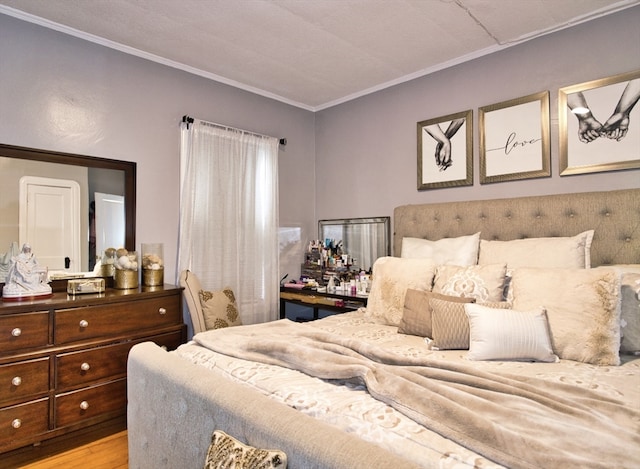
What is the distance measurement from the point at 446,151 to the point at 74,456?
10.3 feet

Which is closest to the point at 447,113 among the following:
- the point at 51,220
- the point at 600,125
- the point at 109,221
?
the point at 600,125

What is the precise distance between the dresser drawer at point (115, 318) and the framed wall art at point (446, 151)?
2133 millimetres

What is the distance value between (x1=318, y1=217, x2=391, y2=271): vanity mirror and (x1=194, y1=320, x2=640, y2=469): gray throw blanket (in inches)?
76.8

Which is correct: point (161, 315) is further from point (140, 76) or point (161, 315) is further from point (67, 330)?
point (140, 76)

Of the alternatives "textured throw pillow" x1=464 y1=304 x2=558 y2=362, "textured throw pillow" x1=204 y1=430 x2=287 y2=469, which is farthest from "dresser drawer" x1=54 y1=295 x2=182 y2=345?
"textured throw pillow" x1=464 y1=304 x2=558 y2=362

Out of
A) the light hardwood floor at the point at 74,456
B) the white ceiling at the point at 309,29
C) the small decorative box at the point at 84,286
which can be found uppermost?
the white ceiling at the point at 309,29

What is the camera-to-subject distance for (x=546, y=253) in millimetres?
2152

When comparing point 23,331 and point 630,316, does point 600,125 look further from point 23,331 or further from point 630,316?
point 23,331

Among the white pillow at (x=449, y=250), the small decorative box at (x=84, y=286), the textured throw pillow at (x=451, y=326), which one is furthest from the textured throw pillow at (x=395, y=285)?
the small decorative box at (x=84, y=286)

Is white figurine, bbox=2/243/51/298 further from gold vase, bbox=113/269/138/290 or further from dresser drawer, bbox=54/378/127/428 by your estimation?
dresser drawer, bbox=54/378/127/428

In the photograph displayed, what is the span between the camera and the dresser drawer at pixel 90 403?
2.16 meters

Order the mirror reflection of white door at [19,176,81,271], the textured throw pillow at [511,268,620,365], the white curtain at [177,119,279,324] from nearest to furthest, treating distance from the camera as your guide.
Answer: the textured throw pillow at [511,268,620,365]
the mirror reflection of white door at [19,176,81,271]
the white curtain at [177,119,279,324]

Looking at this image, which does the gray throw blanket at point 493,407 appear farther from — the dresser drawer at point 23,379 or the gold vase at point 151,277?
the gold vase at point 151,277

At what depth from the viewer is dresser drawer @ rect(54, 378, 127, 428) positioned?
85.1 inches
